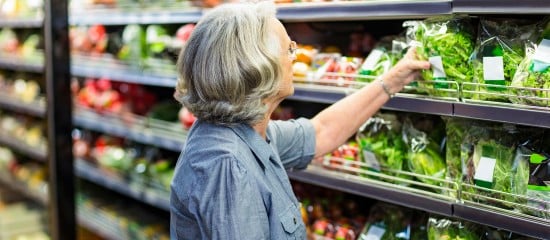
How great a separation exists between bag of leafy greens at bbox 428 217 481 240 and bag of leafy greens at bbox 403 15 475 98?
1.32ft

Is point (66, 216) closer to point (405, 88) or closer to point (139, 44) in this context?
point (139, 44)

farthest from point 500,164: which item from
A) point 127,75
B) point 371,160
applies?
point 127,75

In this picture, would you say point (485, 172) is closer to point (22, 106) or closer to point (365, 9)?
point (365, 9)

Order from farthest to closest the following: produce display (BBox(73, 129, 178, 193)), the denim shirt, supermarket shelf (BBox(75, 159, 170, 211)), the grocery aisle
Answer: produce display (BBox(73, 129, 178, 193))
supermarket shelf (BBox(75, 159, 170, 211))
the grocery aisle
the denim shirt

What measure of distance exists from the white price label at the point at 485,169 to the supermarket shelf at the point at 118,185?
Result: 6.11 ft

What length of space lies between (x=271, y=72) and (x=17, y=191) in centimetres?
446

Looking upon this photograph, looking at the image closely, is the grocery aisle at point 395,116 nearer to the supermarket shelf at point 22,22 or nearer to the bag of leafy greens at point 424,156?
the bag of leafy greens at point 424,156

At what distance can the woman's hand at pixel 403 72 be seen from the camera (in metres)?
1.93

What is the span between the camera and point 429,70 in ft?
6.28

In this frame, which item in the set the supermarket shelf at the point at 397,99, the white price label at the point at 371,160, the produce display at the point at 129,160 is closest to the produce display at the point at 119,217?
the produce display at the point at 129,160

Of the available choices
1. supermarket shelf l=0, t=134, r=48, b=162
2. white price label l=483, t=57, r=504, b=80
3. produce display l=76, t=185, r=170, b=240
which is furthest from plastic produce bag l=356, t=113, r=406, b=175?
supermarket shelf l=0, t=134, r=48, b=162

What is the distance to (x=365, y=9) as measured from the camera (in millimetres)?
2066

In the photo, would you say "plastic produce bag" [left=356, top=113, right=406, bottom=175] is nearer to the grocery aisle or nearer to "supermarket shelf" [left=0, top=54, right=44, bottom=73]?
the grocery aisle

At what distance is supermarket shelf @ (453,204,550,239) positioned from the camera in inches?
63.9
